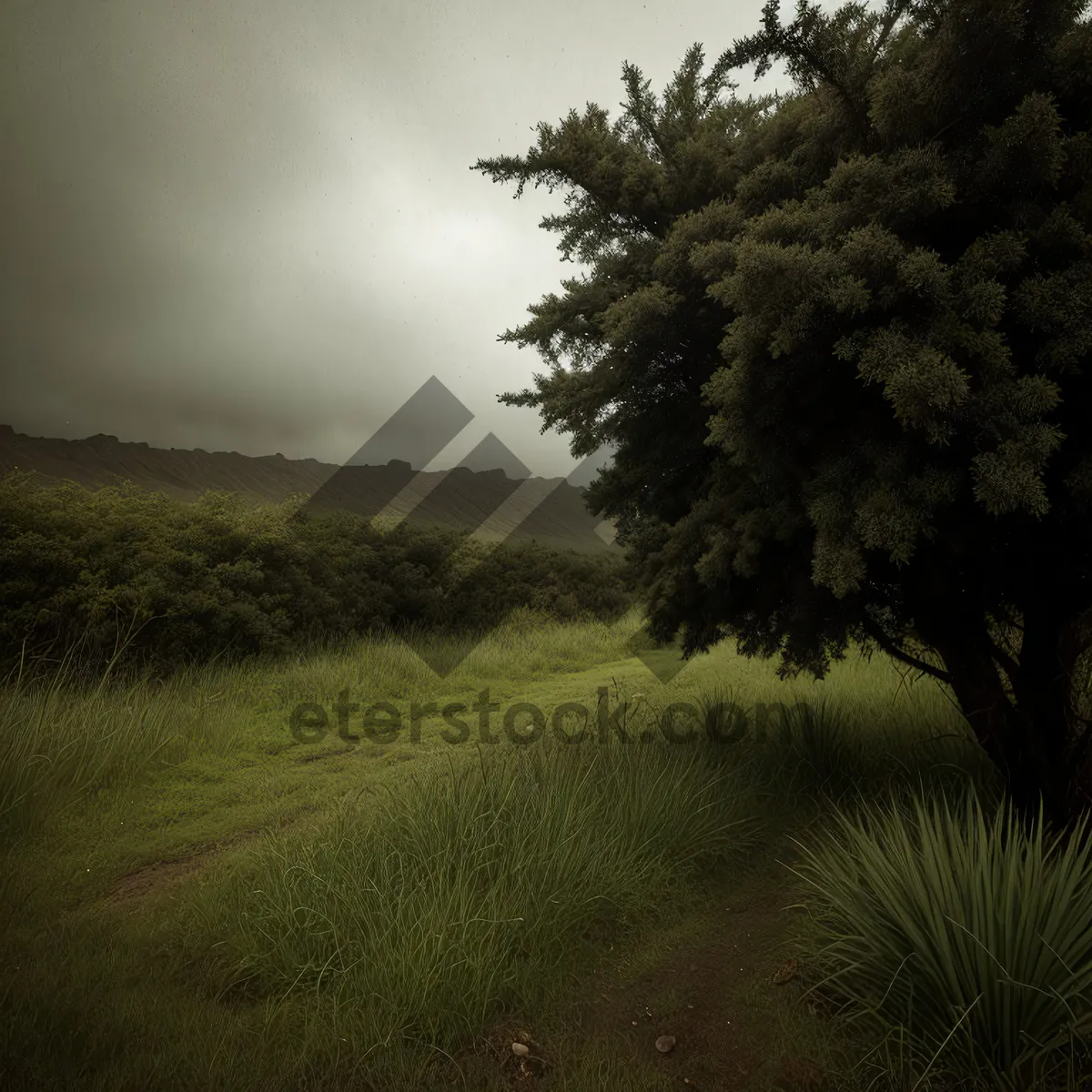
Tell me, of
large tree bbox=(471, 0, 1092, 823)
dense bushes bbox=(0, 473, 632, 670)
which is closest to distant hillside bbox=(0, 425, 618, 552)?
dense bushes bbox=(0, 473, 632, 670)

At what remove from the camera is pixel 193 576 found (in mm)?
8102

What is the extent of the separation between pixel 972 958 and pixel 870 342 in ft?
8.47

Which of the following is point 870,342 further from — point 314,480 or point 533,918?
point 314,480

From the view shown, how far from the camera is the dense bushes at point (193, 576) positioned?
22.7 feet

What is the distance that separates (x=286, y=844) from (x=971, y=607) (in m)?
4.46

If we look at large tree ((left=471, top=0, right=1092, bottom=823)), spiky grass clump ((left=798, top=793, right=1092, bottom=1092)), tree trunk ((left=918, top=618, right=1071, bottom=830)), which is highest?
large tree ((left=471, top=0, right=1092, bottom=823))

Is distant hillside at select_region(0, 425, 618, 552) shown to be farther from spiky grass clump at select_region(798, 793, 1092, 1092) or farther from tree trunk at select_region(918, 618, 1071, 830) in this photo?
spiky grass clump at select_region(798, 793, 1092, 1092)

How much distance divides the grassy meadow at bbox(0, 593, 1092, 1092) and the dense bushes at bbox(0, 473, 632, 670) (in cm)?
152

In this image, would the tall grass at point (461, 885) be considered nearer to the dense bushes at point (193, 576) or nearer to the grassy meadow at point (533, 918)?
the grassy meadow at point (533, 918)

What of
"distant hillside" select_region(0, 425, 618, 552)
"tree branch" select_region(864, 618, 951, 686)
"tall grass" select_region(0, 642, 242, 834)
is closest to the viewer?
"tall grass" select_region(0, 642, 242, 834)

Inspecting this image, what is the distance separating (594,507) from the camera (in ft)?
18.8

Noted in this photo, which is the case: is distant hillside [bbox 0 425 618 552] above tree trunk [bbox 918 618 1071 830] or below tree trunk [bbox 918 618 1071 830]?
above

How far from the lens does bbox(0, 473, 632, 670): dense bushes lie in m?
6.92

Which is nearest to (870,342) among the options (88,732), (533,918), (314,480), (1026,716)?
(1026,716)
